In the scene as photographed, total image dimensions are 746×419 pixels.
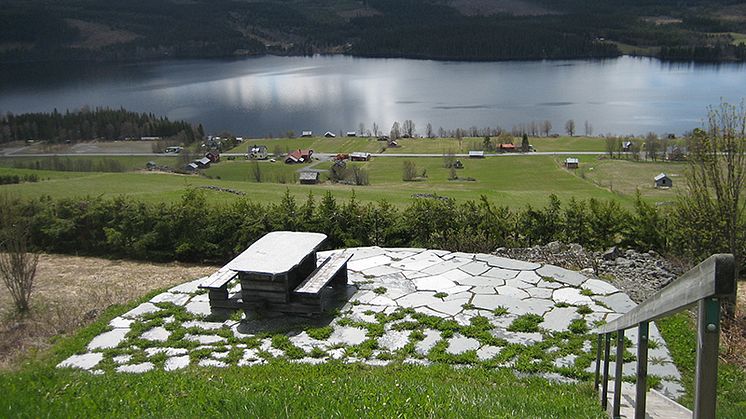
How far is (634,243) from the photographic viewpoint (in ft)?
36.7

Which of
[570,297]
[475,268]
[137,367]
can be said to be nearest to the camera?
[137,367]

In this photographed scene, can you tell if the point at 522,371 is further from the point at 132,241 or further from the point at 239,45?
the point at 239,45

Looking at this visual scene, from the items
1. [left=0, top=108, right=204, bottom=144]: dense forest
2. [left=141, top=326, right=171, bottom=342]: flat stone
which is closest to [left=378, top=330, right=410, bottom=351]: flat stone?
[left=141, top=326, right=171, bottom=342]: flat stone

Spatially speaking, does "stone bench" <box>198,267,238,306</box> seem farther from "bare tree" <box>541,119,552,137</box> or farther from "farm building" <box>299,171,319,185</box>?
"bare tree" <box>541,119,552,137</box>

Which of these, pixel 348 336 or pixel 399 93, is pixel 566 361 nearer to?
pixel 348 336

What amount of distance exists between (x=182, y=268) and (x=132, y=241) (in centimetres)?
156

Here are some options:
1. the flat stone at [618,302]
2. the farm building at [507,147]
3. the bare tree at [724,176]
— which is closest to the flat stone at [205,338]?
the flat stone at [618,302]

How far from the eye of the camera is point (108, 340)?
7.73 metres

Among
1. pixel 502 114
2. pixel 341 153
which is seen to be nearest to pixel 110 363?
pixel 341 153

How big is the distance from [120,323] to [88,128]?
8252cm

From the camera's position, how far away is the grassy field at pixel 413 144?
66562mm

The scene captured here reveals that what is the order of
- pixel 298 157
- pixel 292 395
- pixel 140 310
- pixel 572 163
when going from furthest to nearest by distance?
pixel 298 157, pixel 572 163, pixel 140 310, pixel 292 395

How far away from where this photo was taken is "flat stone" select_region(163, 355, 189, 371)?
22.4 feet

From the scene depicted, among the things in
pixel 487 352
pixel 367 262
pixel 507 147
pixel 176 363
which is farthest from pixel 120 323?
pixel 507 147
